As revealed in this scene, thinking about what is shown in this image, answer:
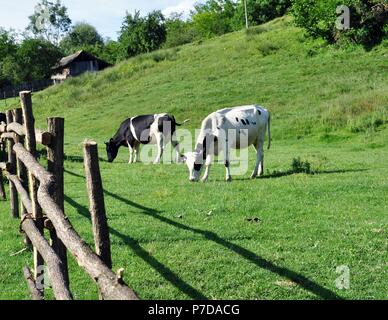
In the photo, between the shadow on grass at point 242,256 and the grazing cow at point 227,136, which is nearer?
the shadow on grass at point 242,256

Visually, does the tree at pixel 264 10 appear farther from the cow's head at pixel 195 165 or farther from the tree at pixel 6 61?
the cow's head at pixel 195 165

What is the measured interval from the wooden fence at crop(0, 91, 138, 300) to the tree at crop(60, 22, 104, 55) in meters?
93.0

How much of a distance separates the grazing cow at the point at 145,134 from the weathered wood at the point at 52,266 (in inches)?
454

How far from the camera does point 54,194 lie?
5938 millimetres

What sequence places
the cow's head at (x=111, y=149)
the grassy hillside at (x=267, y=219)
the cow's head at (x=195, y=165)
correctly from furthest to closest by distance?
the cow's head at (x=111, y=149) → the cow's head at (x=195, y=165) → the grassy hillside at (x=267, y=219)

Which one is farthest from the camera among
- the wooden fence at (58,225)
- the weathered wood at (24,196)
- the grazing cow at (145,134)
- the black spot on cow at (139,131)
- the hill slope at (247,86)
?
the hill slope at (247,86)

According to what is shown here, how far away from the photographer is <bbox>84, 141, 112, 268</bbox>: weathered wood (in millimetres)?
5074

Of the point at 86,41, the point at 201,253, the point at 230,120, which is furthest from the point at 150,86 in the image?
the point at 86,41

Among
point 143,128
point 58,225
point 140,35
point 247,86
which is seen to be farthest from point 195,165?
point 140,35

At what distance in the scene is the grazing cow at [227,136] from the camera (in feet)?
42.7

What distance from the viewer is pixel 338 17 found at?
37.2m

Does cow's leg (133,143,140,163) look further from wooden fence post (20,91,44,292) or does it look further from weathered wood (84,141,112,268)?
weathered wood (84,141,112,268)

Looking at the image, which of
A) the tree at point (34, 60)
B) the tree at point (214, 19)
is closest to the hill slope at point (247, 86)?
the tree at point (34, 60)
